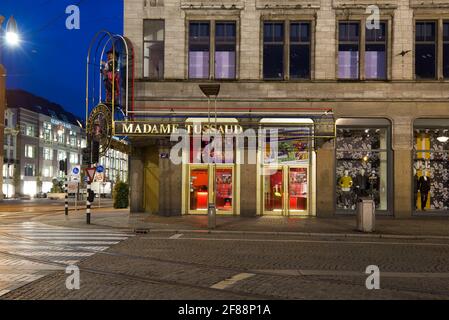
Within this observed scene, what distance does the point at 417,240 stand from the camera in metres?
17.5

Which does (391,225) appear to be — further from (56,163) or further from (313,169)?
(56,163)

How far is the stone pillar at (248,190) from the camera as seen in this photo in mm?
24750

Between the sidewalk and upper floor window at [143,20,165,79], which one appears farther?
upper floor window at [143,20,165,79]

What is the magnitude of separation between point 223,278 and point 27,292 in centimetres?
341

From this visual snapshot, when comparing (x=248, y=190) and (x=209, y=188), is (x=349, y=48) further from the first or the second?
(x=209, y=188)

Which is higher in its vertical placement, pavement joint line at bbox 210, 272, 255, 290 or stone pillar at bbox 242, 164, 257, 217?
stone pillar at bbox 242, 164, 257, 217

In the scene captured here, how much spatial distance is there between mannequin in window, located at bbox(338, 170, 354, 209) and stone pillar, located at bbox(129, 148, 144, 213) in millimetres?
9580

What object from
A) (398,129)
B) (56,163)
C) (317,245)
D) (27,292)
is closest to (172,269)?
(27,292)

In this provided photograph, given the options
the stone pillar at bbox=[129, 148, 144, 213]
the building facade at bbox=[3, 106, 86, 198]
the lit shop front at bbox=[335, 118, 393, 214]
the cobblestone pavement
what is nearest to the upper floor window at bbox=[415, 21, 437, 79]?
the lit shop front at bbox=[335, 118, 393, 214]

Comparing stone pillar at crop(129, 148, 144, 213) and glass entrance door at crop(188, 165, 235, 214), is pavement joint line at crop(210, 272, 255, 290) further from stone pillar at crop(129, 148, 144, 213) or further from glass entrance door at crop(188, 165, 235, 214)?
stone pillar at crop(129, 148, 144, 213)

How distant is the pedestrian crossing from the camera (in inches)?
406

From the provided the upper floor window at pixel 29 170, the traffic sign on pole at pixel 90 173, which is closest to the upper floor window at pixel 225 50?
the traffic sign on pole at pixel 90 173

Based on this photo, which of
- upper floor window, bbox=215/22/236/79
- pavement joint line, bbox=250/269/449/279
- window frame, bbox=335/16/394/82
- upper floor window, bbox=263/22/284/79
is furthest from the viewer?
upper floor window, bbox=215/22/236/79

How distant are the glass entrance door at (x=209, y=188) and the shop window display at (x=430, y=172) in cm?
845
